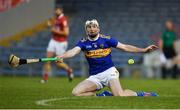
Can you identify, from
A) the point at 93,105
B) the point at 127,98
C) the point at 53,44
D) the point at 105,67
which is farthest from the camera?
the point at 53,44

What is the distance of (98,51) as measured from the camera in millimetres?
15141

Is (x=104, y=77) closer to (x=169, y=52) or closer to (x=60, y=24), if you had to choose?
(x=60, y=24)

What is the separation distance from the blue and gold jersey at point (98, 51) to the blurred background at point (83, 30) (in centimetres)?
1452

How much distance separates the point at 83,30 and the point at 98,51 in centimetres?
1799

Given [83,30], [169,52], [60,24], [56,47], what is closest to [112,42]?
[60,24]

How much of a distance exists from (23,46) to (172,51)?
6.99 m

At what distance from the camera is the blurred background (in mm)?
31000

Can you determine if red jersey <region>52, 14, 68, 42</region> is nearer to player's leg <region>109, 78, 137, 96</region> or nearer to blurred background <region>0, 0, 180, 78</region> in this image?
blurred background <region>0, 0, 180, 78</region>

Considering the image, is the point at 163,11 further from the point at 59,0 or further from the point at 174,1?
the point at 59,0

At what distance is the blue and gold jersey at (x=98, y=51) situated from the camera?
15047 mm

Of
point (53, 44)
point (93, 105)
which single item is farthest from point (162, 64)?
point (93, 105)

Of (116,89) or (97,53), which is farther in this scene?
(97,53)

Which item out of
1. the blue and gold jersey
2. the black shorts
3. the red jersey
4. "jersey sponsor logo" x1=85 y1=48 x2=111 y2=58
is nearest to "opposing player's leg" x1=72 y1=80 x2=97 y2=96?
the blue and gold jersey

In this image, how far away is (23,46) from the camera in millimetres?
32688
